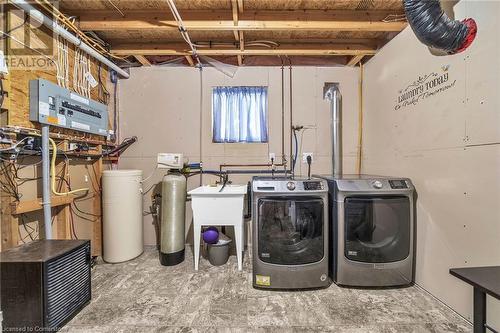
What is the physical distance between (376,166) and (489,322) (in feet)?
5.07

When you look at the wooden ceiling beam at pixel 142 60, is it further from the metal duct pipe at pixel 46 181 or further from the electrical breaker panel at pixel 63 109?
the metal duct pipe at pixel 46 181

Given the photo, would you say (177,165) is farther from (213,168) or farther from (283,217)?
(283,217)

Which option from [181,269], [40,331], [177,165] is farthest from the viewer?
[177,165]

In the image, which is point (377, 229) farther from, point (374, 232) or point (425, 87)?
point (425, 87)

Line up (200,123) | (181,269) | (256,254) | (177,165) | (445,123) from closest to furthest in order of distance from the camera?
1. (445,123)
2. (256,254)
3. (181,269)
4. (177,165)
5. (200,123)

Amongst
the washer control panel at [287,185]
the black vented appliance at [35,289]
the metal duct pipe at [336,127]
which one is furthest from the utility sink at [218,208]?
the metal duct pipe at [336,127]

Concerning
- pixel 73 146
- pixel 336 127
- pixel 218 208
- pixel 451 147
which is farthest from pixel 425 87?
pixel 73 146

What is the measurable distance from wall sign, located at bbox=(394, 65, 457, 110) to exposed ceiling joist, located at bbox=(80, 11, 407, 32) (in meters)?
0.69

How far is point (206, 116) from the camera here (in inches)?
120

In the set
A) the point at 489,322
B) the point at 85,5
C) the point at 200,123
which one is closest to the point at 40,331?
the point at 200,123

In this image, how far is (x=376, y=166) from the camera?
8.67ft

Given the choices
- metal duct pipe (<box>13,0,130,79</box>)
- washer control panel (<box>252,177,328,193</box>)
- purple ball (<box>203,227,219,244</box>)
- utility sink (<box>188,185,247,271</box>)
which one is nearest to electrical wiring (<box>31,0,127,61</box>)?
metal duct pipe (<box>13,0,130,79</box>)

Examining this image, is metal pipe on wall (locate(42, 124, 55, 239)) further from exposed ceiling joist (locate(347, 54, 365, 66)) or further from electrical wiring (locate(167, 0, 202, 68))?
exposed ceiling joist (locate(347, 54, 365, 66))

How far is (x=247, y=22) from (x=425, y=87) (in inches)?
66.8
